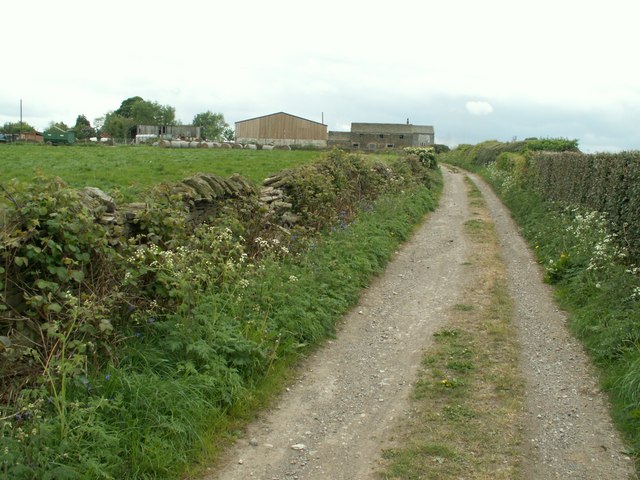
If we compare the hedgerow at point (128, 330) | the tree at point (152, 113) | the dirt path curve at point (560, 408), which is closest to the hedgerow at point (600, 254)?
the dirt path curve at point (560, 408)

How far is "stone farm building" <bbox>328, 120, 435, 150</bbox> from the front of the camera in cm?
8756

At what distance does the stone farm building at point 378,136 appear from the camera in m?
87.6

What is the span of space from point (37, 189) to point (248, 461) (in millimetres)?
3107

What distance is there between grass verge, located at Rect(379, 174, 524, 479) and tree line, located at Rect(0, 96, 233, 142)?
320 feet

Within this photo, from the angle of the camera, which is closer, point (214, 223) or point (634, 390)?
point (634, 390)

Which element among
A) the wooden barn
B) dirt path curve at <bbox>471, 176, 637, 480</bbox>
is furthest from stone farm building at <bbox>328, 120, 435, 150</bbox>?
dirt path curve at <bbox>471, 176, 637, 480</bbox>

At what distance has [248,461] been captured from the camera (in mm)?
5121

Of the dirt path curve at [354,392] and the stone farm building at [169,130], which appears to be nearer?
the dirt path curve at [354,392]

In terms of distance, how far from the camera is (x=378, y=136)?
88.2 meters

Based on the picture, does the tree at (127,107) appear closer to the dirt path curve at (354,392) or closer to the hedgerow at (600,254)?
the hedgerow at (600,254)

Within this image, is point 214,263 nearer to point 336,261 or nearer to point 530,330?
point 336,261

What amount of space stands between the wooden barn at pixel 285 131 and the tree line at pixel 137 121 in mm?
31120

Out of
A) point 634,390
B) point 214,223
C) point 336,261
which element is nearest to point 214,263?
point 214,223

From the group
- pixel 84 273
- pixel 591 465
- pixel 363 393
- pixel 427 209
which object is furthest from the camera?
pixel 427 209
